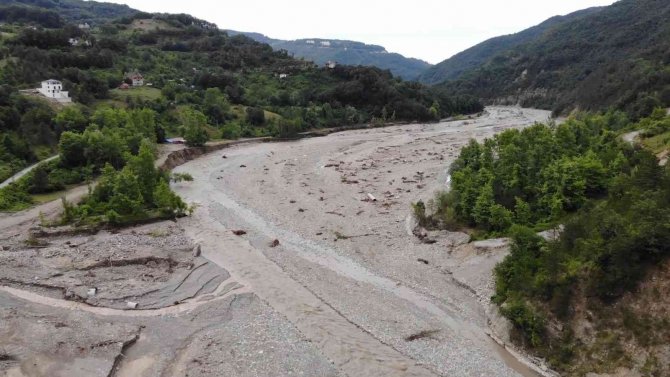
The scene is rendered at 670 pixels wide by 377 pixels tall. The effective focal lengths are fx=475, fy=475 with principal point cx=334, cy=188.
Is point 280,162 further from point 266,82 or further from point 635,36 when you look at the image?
point 635,36

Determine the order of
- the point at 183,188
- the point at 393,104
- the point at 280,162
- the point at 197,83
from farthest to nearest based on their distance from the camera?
the point at 393,104, the point at 197,83, the point at 280,162, the point at 183,188

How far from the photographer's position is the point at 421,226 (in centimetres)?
4072

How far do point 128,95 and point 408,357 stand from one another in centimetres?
8103

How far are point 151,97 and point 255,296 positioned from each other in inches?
2909

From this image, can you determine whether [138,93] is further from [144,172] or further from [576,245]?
[576,245]

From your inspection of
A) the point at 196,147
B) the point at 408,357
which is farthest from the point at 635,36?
the point at 408,357

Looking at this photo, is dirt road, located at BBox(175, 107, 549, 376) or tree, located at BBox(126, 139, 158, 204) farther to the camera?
tree, located at BBox(126, 139, 158, 204)

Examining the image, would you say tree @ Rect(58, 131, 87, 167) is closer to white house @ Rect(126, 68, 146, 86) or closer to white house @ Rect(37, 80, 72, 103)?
white house @ Rect(37, 80, 72, 103)

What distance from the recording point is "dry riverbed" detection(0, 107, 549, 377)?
22.8m

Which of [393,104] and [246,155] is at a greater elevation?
[393,104]

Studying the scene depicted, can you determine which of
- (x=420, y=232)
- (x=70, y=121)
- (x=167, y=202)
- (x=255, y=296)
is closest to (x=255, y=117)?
(x=70, y=121)

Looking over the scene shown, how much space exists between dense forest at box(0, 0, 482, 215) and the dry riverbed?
39.3ft

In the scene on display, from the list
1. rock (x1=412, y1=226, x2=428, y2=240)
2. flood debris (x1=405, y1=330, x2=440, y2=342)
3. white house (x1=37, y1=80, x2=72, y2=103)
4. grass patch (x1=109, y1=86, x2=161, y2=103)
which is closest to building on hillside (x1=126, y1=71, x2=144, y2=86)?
grass patch (x1=109, y1=86, x2=161, y2=103)

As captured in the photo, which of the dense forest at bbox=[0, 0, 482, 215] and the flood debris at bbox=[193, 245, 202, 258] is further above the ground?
the dense forest at bbox=[0, 0, 482, 215]
